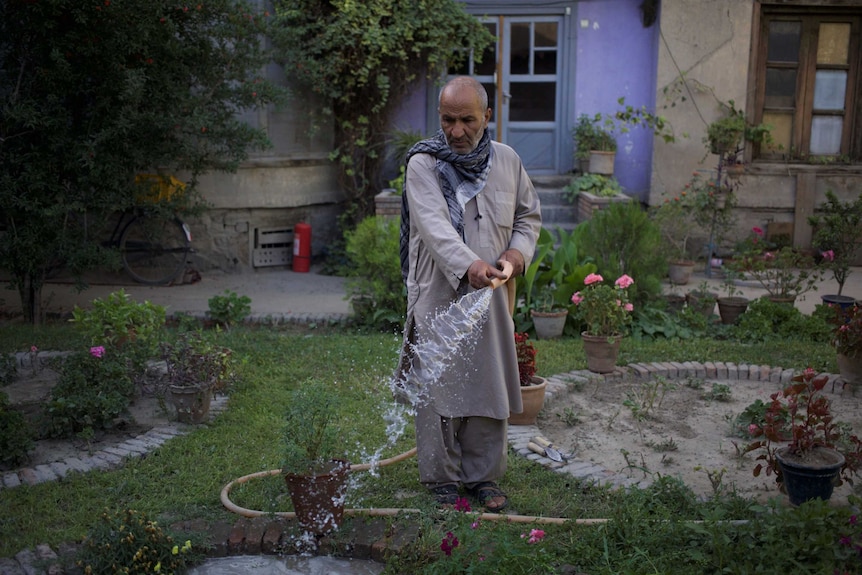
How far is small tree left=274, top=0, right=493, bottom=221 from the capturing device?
10.1 metres

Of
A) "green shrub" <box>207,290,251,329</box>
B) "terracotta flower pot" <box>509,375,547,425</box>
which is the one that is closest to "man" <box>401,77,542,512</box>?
"terracotta flower pot" <box>509,375,547,425</box>

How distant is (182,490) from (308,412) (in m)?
1.01

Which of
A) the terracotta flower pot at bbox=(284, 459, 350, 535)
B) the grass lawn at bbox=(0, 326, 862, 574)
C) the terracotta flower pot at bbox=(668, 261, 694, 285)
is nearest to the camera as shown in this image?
the grass lawn at bbox=(0, 326, 862, 574)

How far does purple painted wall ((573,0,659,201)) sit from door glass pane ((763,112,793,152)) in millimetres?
1588

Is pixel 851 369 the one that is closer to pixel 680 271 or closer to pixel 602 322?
pixel 602 322

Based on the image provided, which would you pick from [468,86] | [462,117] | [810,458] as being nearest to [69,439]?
[462,117]

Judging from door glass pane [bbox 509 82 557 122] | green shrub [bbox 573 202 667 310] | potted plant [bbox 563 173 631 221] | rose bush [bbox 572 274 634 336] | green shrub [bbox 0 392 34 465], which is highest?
door glass pane [bbox 509 82 557 122]

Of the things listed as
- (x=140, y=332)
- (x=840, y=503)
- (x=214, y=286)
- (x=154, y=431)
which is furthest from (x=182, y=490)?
(x=214, y=286)

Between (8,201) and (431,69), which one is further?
(431,69)

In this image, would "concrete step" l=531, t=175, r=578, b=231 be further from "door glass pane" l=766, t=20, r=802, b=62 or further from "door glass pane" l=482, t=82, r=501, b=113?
"door glass pane" l=766, t=20, r=802, b=62

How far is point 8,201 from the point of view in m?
7.30

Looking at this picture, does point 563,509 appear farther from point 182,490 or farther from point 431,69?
point 431,69

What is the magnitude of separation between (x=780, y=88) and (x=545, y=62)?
3.04m

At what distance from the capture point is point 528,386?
5328mm
